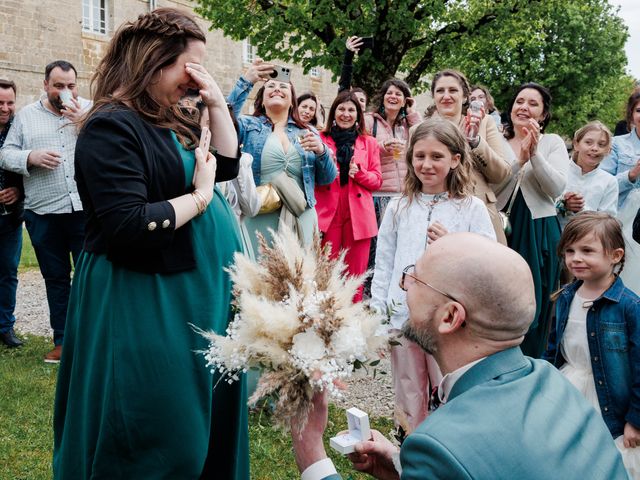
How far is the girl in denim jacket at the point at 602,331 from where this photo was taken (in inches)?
137

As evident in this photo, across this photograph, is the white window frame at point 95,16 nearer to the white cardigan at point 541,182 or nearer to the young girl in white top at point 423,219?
the white cardigan at point 541,182

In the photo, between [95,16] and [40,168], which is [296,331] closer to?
[40,168]

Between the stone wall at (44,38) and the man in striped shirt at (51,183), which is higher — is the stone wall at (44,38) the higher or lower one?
the higher one

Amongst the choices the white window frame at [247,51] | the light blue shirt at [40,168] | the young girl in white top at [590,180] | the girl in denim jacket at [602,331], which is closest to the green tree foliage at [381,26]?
the white window frame at [247,51]

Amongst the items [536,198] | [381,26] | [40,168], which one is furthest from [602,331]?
[381,26]

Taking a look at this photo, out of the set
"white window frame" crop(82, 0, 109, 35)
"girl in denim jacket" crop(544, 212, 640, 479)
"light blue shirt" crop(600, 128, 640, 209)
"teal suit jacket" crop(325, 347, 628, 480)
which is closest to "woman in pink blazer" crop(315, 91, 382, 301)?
"light blue shirt" crop(600, 128, 640, 209)

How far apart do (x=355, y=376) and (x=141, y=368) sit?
81 cm

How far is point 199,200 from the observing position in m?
2.47

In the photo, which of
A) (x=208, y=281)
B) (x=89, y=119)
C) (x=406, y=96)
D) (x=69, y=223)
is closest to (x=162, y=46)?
(x=89, y=119)

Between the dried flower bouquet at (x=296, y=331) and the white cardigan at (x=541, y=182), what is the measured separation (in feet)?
11.6

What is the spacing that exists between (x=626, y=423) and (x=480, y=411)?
2.36m

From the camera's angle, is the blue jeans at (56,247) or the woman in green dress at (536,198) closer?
the woman in green dress at (536,198)

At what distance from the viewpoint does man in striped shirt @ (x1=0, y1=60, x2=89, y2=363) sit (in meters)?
5.78

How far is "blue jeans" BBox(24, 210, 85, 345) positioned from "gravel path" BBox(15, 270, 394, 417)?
1.23m
